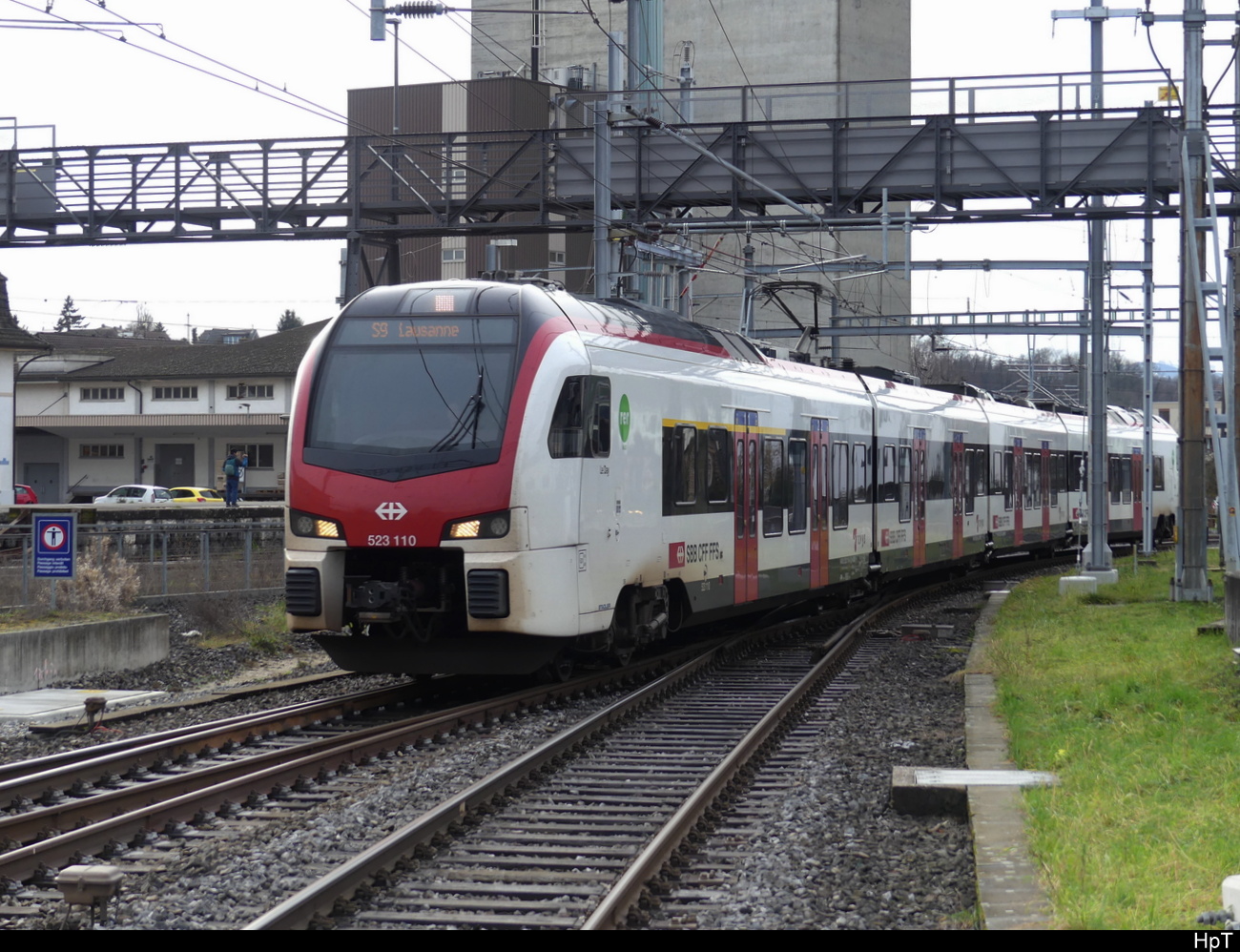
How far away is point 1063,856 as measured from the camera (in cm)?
651

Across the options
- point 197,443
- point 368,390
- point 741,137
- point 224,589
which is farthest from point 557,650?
point 197,443

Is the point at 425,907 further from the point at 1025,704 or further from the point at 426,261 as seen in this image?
the point at 426,261

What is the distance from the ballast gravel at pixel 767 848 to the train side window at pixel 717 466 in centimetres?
394

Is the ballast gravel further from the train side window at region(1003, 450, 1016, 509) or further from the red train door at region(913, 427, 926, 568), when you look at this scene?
the train side window at region(1003, 450, 1016, 509)

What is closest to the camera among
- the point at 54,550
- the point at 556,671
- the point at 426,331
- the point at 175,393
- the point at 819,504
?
the point at 426,331

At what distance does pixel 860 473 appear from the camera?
20.4 meters

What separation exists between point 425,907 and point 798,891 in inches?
63.2

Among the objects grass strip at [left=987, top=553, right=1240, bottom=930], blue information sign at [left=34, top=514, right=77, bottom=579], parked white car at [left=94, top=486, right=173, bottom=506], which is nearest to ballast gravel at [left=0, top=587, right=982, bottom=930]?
grass strip at [left=987, top=553, right=1240, bottom=930]

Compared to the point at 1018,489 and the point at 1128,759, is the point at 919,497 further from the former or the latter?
the point at 1128,759

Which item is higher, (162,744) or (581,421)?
(581,421)

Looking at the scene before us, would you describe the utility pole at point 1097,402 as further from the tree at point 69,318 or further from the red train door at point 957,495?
the tree at point 69,318

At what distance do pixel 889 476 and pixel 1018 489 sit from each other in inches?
374

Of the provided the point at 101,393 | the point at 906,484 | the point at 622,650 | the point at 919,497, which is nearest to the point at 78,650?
the point at 622,650

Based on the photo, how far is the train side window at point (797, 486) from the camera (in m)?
17.4
